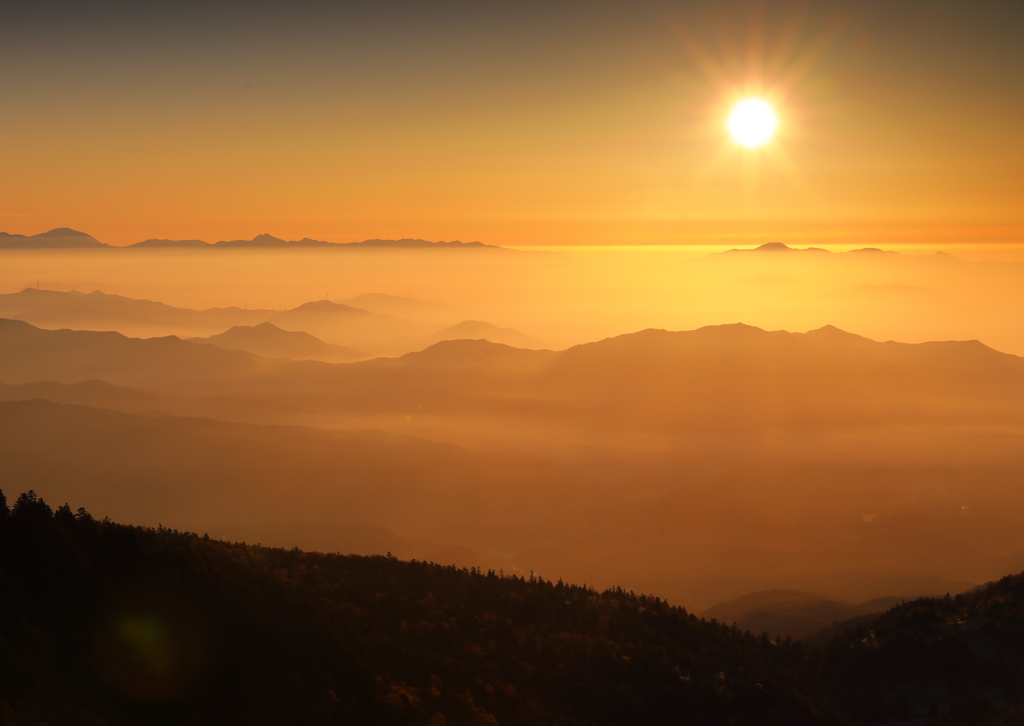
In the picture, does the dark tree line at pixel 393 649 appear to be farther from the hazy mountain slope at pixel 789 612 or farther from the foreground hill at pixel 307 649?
the hazy mountain slope at pixel 789 612

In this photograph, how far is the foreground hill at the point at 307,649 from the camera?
26250 millimetres

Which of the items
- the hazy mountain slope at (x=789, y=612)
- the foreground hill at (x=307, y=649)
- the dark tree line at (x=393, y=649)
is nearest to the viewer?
the foreground hill at (x=307, y=649)

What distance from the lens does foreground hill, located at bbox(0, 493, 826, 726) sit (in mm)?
26250

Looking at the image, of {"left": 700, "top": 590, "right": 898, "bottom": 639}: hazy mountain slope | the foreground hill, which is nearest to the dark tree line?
the foreground hill

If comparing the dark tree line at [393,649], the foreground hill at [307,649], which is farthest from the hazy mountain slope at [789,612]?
the foreground hill at [307,649]

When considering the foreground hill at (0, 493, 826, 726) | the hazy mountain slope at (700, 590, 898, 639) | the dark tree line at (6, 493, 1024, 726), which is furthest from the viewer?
the hazy mountain slope at (700, 590, 898, 639)

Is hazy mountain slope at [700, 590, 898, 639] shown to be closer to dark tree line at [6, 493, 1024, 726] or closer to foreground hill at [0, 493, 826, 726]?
dark tree line at [6, 493, 1024, 726]

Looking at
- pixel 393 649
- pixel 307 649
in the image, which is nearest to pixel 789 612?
pixel 393 649

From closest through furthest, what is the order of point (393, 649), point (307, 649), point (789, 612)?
1. point (307, 649)
2. point (393, 649)
3. point (789, 612)

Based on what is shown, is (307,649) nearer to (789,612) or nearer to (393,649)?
(393,649)

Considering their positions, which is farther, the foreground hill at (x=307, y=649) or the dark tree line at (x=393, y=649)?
the dark tree line at (x=393, y=649)

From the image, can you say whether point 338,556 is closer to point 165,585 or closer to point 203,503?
point 165,585

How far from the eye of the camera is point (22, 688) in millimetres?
22625

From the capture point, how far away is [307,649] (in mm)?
32125
